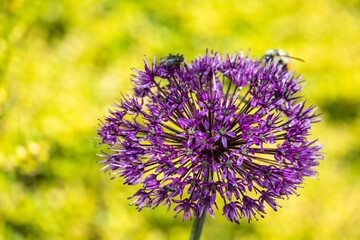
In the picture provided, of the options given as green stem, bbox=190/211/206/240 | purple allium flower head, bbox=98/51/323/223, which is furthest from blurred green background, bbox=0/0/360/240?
green stem, bbox=190/211/206/240

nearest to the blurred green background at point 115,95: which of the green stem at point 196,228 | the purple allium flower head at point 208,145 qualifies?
the purple allium flower head at point 208,145

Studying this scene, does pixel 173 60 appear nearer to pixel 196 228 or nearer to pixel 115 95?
pixel 196 228

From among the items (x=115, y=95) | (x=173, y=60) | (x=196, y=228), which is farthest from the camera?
(x=115, y=95)

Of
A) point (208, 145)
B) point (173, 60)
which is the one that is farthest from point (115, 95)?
point (208, 145)

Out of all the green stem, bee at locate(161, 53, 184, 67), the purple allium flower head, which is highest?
bee at locate(161, 53, 184, 67)

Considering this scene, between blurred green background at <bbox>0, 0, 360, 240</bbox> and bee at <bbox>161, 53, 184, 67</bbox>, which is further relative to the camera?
blurred green background at <bbox>0, 0, 360, 240</bbox>

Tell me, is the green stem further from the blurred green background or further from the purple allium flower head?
the blurred green background
